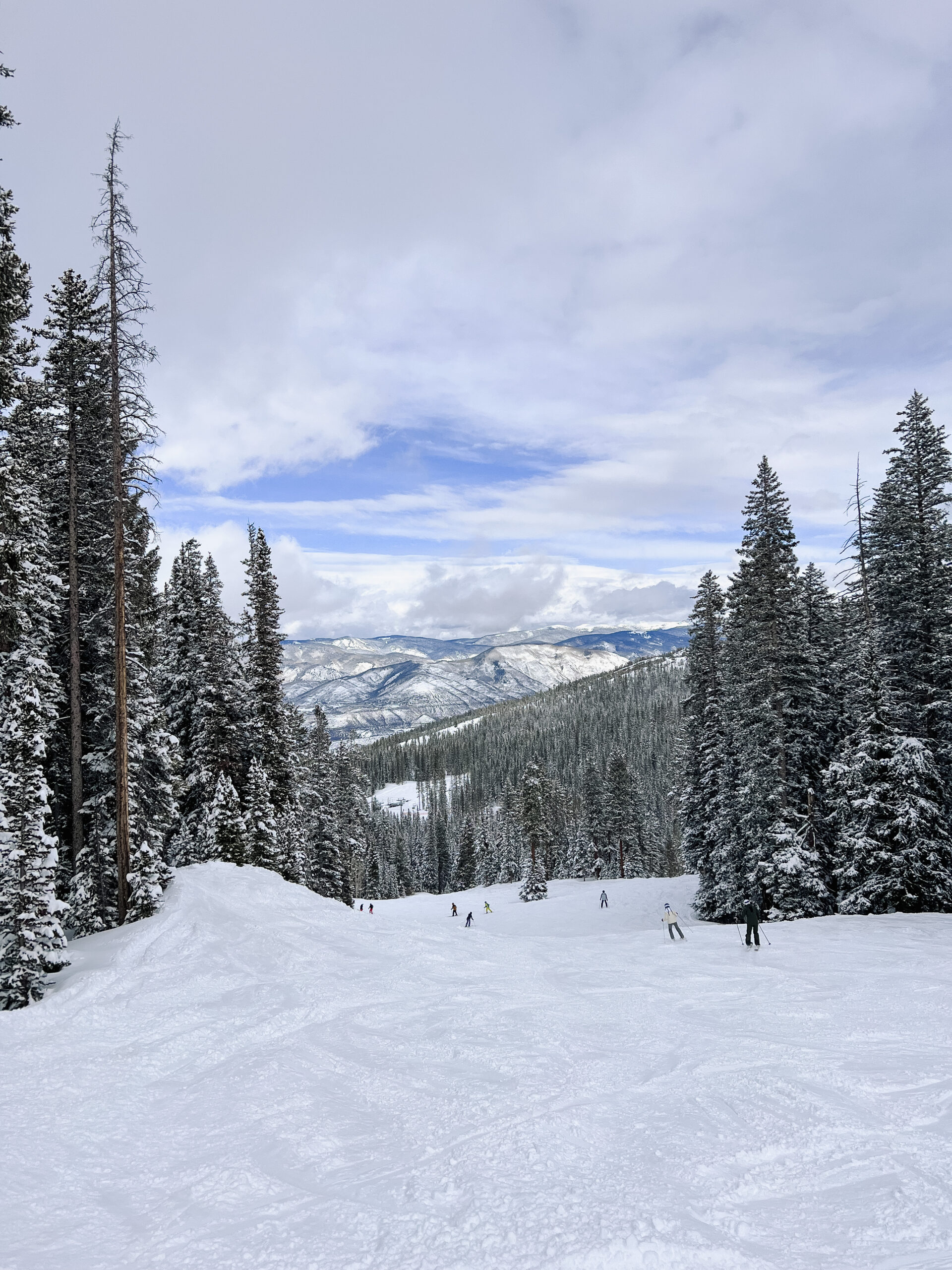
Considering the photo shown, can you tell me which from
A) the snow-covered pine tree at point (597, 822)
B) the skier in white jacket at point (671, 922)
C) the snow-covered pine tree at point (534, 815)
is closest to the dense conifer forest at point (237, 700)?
the skier in white jacket at point (671, 922)

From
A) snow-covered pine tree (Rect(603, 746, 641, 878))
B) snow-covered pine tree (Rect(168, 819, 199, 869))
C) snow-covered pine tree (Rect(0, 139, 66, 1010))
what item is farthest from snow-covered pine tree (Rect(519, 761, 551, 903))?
snow-covered pine tree (Rect(0, 139, 66, 1010))

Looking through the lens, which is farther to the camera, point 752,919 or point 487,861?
point 487,861

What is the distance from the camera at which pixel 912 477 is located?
25781 mm

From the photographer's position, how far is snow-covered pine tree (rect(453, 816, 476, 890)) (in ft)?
303

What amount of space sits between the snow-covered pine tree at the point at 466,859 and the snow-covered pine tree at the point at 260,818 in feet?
210

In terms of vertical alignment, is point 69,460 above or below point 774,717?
above

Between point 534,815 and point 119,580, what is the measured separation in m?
52.5

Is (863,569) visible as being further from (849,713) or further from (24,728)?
(24,728)

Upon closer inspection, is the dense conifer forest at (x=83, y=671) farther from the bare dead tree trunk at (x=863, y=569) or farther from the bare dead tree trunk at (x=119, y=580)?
the bare dead tree trunk at (x=863, y=569)

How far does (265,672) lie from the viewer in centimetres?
3142

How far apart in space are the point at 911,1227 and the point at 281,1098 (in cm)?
717

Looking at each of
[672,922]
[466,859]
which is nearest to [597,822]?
[466,859]

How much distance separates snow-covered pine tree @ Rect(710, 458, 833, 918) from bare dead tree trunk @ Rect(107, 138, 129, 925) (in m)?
22.6

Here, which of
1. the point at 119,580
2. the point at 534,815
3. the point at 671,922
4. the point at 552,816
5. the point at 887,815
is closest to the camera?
the point at 119,580
